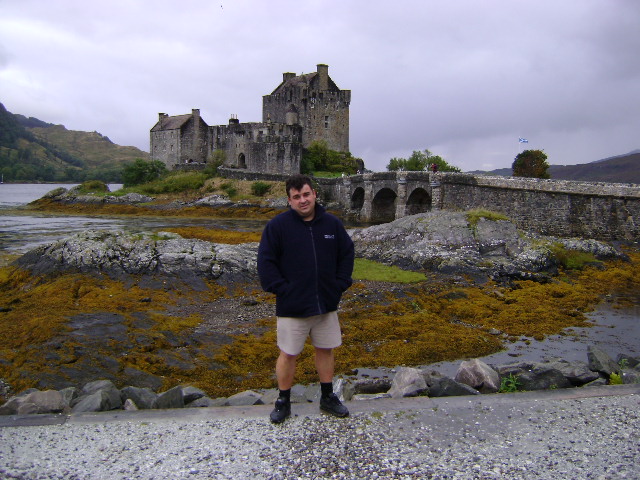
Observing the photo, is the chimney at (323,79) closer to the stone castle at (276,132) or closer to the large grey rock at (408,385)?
the stone castle at (276,132)

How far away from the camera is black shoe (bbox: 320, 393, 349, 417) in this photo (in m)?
5.11

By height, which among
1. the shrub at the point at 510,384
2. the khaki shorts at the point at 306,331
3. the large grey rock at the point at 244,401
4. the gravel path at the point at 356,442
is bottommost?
the large grey rock at the point at 244,401

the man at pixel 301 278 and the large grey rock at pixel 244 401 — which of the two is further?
the large grey rock at pixel 244 401

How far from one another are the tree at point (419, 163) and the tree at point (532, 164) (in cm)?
667

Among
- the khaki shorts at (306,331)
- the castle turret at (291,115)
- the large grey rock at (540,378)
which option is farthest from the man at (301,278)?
the castle turret at (291,115)

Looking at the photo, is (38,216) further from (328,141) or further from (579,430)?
(579,430)

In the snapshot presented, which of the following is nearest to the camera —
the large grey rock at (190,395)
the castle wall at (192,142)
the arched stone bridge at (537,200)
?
the large grey rock at (190,395)

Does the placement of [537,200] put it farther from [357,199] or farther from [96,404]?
[96,404]

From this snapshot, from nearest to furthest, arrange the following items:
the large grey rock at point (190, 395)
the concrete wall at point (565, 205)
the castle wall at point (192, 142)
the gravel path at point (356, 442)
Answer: the gravel path at point (356, 442)
the large grey rock at point (190, 395)
the concrete wall at point (565, 205)
the castle wall at point (192, 142)

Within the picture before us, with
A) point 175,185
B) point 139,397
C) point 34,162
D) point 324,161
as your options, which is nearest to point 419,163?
point 324,161

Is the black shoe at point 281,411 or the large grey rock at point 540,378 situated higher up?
the black shoe at point 281,411

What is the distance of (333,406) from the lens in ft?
17.0

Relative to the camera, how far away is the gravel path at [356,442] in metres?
4.20

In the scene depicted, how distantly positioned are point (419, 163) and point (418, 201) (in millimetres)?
15757
